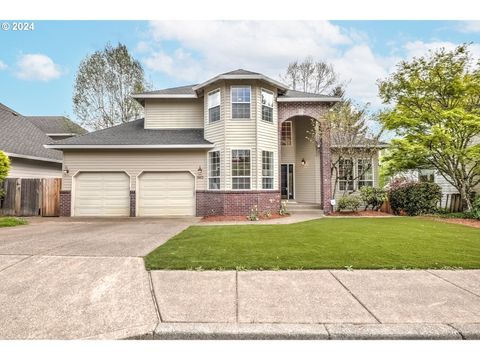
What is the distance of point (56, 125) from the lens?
25.1m

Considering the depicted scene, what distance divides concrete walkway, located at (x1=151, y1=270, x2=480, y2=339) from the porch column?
29.0ft

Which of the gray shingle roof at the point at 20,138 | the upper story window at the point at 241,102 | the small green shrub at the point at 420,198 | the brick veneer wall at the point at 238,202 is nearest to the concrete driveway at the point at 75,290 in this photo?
the brick veneer wall at the point at 238,202

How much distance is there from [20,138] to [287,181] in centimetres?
1649

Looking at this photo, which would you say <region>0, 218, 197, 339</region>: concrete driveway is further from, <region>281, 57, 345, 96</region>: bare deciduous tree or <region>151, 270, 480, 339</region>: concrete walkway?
<region>281, 57, 345, 96</region>: bare deciduous tree

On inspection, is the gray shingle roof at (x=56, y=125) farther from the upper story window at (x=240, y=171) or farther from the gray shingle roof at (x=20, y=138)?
the upper story window at (x=240, y=171)

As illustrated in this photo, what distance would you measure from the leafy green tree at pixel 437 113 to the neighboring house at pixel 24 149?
19127mm

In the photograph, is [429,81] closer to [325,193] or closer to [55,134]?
[325,193]

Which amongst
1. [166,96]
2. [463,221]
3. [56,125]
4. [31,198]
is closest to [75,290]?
[166,96]

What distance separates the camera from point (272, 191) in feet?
41.8

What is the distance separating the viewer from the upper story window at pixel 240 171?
12.4 m

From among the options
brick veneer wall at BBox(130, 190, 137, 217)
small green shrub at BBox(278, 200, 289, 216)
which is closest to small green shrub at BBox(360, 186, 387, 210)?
small green shrub at BBox(278, 200, 289, 216)

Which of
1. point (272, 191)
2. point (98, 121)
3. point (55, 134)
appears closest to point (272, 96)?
point (272, 191)

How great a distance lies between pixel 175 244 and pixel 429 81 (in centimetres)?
1286

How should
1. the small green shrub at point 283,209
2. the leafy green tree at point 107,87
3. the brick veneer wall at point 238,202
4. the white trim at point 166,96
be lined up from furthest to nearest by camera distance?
the leafy green tree at point 107,87 < the white trim at point 166,96 < the small green shrub at point 283,209 < the brick veneer wall at point 238,202
